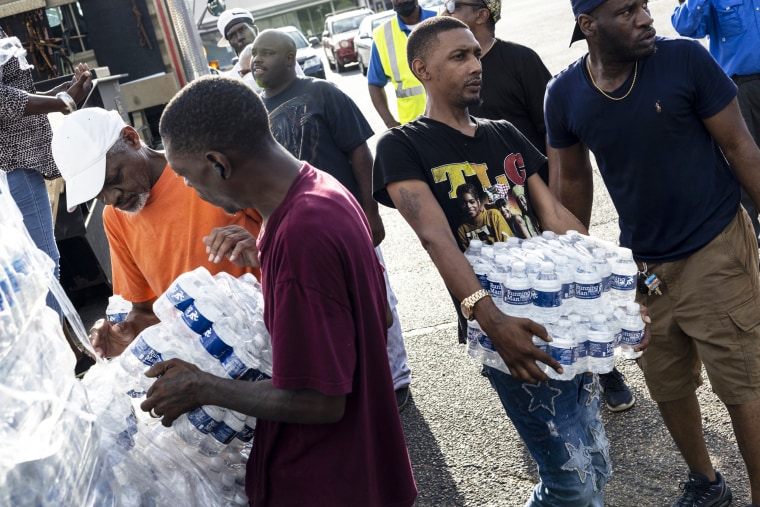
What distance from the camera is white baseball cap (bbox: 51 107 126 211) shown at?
2920mm

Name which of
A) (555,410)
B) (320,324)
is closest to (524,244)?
(555,410)

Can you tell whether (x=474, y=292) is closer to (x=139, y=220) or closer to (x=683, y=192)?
(x=683, y=192)

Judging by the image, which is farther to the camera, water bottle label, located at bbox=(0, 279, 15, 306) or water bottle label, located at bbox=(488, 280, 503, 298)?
water bottle label, located at bbox=(488, 280, 503, 298)

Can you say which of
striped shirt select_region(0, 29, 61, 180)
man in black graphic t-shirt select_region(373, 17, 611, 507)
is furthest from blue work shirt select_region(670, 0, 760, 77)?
striped shirt select_region(0, 29, 61, 180)

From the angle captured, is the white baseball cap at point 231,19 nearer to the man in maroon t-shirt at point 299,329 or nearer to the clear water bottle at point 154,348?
the man in maroon t-shirt at point 299,329

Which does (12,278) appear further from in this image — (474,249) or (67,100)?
(67,100)

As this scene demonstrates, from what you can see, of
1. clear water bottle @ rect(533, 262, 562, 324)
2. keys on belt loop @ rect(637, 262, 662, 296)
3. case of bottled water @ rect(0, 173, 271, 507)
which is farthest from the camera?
keys on belt loop @ rect(637, 262, 662, 296)

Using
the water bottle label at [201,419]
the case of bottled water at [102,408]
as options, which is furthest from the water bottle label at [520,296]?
the water bottle label at [201,419]

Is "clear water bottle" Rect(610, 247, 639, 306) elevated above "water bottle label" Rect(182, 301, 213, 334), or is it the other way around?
"water bottle label" Rect(182, 301, 213, 334)

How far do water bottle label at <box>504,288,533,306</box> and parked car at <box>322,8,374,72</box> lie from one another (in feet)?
79.4

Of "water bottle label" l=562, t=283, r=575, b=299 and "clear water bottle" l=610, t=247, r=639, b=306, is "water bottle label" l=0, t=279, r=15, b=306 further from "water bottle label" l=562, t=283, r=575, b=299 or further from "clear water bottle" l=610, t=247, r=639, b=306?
"clear water bottle" l=610, t=247, r=639, b=306

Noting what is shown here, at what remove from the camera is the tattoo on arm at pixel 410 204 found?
9.68 ft

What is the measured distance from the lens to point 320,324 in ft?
6.83

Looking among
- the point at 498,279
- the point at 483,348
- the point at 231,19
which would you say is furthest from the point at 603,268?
the point at 231,19
